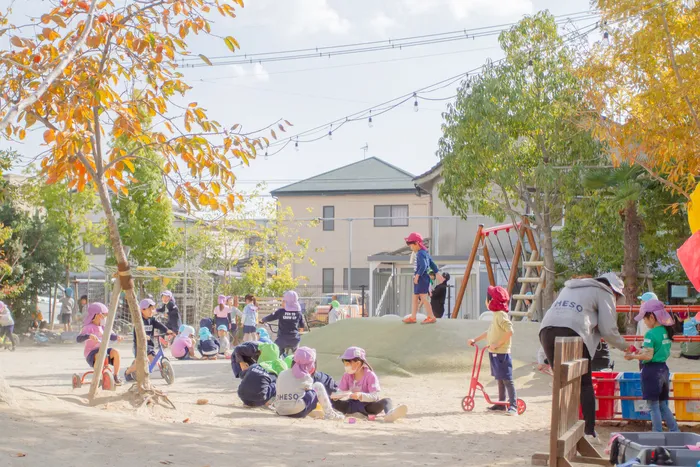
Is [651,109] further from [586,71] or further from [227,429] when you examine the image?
[227,429]

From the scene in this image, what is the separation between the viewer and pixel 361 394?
10250 mm

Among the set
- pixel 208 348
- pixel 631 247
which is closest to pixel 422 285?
pixel 208 348

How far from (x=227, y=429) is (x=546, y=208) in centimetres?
1479

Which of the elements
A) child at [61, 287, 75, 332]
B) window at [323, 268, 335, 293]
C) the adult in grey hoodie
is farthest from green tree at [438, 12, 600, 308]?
window at [323, 268, 335, 293]

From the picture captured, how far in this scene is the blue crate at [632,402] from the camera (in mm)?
9328

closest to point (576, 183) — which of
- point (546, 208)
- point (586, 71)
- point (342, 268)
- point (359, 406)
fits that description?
point (546, 208)

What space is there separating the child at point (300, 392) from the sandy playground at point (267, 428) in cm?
20

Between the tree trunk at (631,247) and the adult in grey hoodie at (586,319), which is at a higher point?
the tree trunk at (631,247)

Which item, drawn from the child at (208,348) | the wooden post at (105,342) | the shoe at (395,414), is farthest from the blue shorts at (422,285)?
the child at (208,348)

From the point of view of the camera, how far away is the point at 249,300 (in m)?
22.9

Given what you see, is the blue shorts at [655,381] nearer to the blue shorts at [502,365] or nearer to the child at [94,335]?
the blue shorts at [502,365]

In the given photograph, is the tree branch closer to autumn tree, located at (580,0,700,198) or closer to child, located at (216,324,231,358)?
autumn tree, located at (580,0,700,198)

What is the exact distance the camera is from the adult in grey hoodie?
805 cm

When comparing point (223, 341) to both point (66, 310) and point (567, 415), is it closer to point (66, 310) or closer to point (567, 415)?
point (66, 310)
